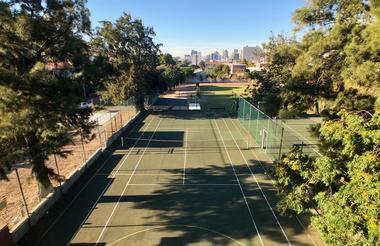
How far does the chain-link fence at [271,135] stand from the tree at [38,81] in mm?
11365

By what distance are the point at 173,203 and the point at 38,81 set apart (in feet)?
26.0

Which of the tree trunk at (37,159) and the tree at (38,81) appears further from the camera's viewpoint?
the tree trunk at (37,159)

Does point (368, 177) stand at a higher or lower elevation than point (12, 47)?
lower

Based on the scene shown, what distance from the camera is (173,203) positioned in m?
13.0

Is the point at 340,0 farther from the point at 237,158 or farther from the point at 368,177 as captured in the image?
the point at 237,158

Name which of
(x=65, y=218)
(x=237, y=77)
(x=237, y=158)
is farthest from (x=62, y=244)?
(x=237, y=77)

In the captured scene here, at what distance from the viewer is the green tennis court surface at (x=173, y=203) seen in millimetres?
10547

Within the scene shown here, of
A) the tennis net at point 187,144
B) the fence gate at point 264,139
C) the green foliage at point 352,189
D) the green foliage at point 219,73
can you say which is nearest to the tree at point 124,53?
the tennis net at point 187,144

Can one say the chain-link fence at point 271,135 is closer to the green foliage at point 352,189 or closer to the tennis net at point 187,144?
the tennis net at point 187,144

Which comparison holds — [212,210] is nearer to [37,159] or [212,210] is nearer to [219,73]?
[37,159]

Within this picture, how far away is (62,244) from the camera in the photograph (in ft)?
33.2

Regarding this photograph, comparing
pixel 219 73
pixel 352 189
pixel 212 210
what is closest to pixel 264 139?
pixel 212 210

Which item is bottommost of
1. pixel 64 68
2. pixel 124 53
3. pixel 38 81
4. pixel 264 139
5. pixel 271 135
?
pixel 264 139

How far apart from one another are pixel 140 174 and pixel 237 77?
87.6 metres
